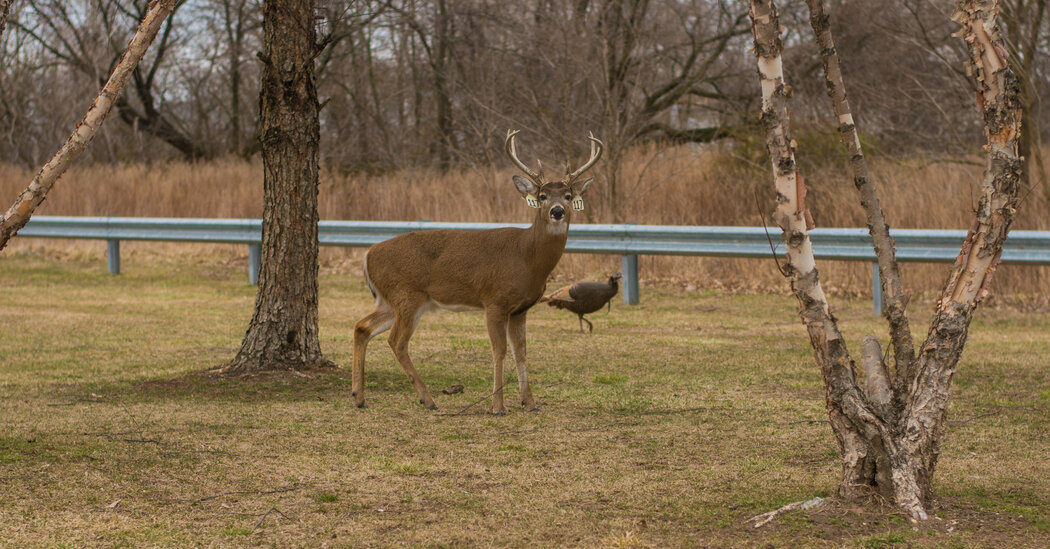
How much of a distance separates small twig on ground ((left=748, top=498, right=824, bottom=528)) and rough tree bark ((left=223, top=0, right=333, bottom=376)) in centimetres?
510

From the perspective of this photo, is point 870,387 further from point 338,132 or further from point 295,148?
point 338,132

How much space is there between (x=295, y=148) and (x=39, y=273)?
→ 1088 cm

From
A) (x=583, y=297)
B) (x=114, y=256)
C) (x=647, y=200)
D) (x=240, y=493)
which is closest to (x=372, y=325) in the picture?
(x=240, y=493)

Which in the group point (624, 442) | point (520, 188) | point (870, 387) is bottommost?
point (624, 442)

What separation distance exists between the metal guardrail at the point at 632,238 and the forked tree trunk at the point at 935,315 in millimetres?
7289

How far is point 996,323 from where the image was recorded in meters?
12.4

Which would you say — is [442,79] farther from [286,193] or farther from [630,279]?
[286,193]

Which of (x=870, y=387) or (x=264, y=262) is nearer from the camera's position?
(x=870, y=387)

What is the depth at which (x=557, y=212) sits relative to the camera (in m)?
8.02

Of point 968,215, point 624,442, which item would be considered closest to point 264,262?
point 624,442

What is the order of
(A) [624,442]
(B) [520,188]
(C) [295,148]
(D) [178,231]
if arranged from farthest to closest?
(D) [178,231] < (C) [295,148] < (B) [520,188] < (A) [624,442]

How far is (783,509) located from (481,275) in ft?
11.6

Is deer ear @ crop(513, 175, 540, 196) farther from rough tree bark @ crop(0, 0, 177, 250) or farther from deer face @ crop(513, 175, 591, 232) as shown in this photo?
rough tree bark @ crop(0, 0, 177, 250)

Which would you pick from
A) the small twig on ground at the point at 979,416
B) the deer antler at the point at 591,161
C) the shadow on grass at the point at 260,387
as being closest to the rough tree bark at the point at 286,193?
the shadow on grass at the point at 260,387
